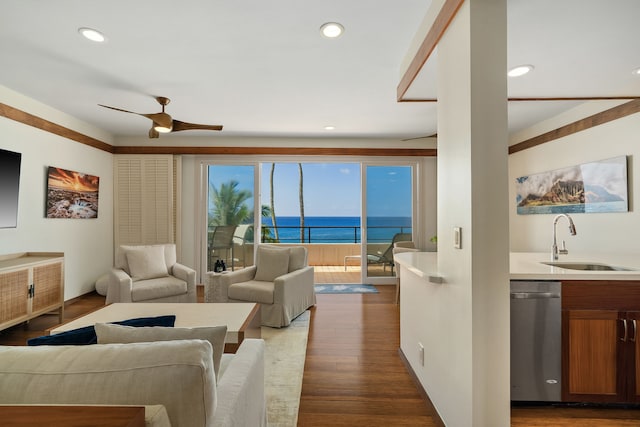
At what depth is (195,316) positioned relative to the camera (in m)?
2.59

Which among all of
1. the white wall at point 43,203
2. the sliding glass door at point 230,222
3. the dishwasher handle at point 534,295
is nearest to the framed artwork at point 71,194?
the white wall at point 43,203

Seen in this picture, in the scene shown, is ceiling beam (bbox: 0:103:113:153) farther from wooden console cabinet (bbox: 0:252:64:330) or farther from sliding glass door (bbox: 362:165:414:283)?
sliding glass door (bbox: 362:165:414:283)

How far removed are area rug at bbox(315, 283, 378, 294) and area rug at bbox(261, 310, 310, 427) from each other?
57.4 inches

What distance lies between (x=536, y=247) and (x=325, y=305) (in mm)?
2947

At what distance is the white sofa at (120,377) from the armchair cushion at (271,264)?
315cm

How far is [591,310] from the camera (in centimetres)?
204

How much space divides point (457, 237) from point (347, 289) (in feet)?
12.7

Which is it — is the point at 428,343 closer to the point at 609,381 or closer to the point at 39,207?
the point at 609,381

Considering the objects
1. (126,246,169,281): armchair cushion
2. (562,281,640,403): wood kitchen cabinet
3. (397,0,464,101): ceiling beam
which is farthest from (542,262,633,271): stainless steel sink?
(126,246,169,281): armchair cushion

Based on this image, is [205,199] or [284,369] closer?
[284,369]

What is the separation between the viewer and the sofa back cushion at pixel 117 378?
0.86 meters

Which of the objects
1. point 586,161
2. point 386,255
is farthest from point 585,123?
point 386,255

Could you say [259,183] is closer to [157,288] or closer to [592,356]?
[157,288]

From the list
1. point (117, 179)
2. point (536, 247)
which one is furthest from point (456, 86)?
point (117, 179)
